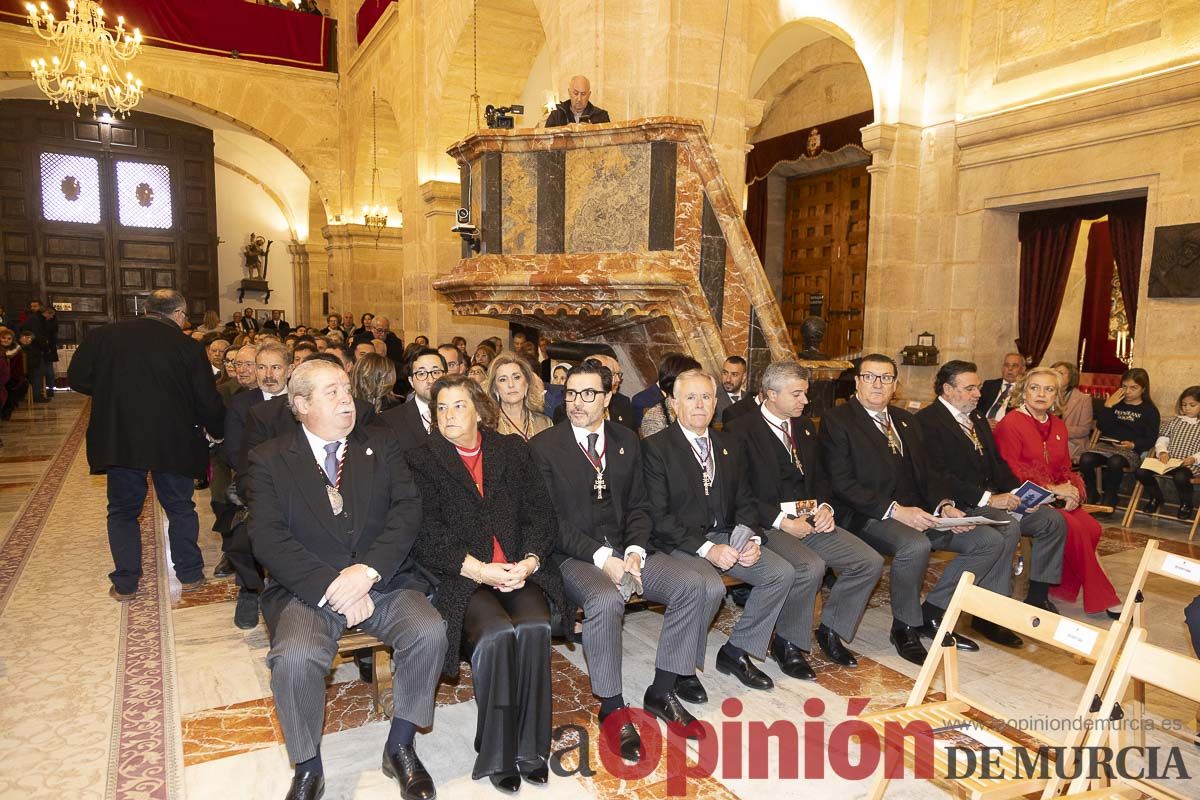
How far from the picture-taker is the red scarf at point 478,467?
300 cm

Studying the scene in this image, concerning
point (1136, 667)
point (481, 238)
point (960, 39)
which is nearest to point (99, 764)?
point (1136, 667)

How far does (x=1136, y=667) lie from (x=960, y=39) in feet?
27.8

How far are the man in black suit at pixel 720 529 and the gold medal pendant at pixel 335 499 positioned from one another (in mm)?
1369

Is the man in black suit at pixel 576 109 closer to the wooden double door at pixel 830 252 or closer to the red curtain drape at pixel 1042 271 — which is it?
the red curtain drape at pixel 1042 271

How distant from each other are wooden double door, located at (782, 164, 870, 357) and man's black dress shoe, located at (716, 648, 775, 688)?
879 cm

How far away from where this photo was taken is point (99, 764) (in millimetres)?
2625

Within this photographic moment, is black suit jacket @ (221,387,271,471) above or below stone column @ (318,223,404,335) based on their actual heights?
below

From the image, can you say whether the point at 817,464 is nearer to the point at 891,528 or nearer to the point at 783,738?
the point at 891,528

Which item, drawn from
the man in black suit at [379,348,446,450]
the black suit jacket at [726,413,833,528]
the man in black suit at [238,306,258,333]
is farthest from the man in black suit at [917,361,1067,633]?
the man in black suit at [238,306,258,333]

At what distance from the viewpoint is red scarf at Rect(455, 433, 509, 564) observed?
3.00 metres

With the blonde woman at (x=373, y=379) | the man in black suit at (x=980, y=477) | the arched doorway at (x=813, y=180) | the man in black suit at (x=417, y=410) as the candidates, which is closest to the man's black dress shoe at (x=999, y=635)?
the man in black suit at (x=980, y=477)

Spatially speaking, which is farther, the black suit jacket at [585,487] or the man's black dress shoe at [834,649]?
the man's black dress shoe at [834,649]

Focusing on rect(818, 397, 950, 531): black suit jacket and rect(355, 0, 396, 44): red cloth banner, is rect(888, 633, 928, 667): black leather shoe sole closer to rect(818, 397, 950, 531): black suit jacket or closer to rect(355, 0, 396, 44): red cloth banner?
rect(818, 397, 950, 531): black suit jacket

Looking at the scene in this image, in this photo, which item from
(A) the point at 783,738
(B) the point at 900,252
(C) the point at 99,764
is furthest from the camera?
(B) the point at 900,252
